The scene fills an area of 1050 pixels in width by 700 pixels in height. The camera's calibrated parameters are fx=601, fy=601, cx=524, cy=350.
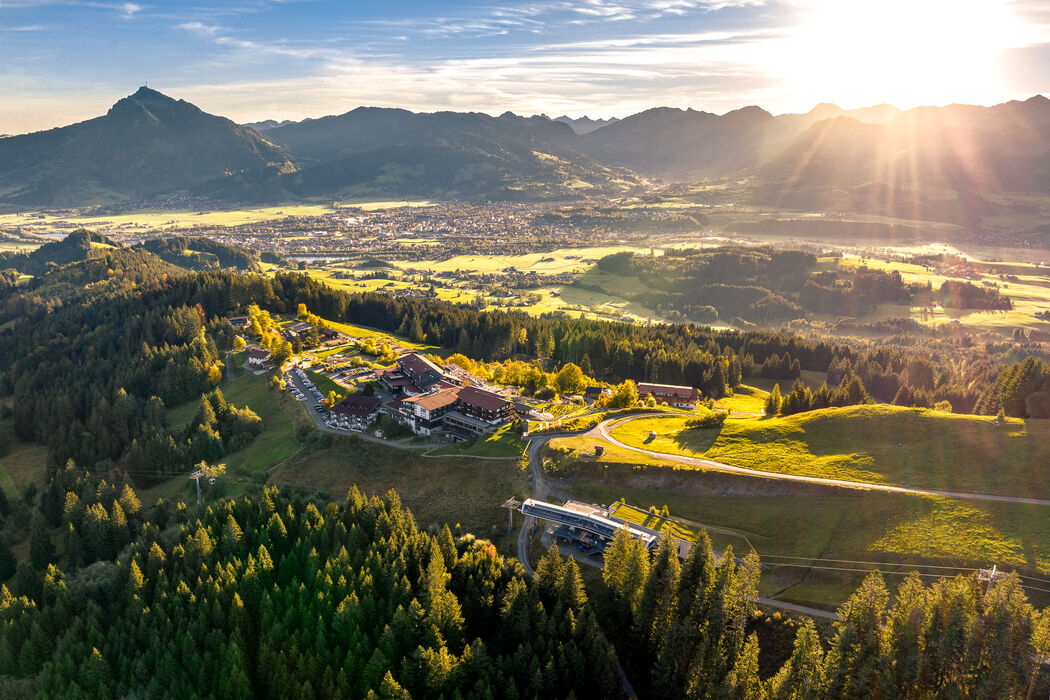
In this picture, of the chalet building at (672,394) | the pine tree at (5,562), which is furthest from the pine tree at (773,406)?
the pine tree at (5,562)

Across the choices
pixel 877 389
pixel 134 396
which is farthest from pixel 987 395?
pixel 134 396

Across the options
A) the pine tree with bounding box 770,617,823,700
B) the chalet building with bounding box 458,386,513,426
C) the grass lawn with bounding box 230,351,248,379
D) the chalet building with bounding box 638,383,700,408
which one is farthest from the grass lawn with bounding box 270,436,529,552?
the chalet building with bounding box 638,383,700,408

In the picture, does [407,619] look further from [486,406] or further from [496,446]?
[486,406]

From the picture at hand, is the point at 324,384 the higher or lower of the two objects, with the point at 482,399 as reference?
Result: lower

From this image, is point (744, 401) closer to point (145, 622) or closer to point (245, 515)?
point (245, 515)

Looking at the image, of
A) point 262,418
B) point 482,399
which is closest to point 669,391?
point 482,399

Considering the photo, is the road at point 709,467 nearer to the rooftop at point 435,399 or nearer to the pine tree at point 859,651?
the pine tree at point 859,651
